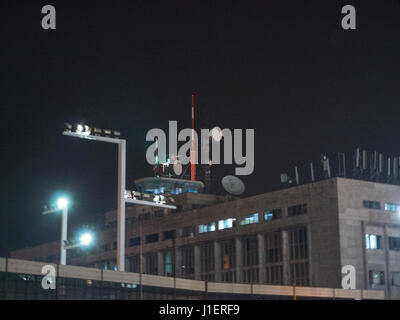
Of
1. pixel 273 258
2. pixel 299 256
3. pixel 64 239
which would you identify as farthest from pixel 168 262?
pixel 64 239

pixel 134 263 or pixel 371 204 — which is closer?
pixel 371 204

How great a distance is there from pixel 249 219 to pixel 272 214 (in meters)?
5.25

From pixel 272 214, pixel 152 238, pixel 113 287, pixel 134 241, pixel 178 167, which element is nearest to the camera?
pixel 113 287

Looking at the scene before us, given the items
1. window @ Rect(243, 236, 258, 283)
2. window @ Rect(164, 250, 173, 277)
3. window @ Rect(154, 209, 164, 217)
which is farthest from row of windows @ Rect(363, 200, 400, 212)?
window @ Rect(154, 209, 164, 217)

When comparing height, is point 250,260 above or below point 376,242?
below

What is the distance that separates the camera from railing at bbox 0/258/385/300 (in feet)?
209

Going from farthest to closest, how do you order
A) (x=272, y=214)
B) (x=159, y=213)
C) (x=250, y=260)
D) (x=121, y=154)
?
(x=159, y=213), (x=250, y=260), (x=272, y=214), (x=121, y=154)

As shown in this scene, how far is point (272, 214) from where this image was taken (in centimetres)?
11188

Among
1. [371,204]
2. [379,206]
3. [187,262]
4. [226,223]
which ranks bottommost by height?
[187,262]

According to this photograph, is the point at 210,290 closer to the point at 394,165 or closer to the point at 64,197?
the point at 64,197

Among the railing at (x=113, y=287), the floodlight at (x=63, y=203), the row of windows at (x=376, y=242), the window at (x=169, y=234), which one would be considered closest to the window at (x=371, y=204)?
the row of windows at (x=376, y=242)

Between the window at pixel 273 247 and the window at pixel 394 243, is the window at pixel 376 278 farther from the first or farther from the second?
the window at pixel 273 247

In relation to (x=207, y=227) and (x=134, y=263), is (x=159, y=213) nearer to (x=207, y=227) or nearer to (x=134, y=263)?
(x=134, y=263)
